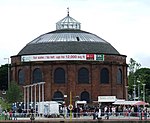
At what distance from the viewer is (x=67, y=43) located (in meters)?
127

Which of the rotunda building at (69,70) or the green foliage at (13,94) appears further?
the rotunda building at (69,70)

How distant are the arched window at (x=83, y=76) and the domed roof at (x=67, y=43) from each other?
3.74m

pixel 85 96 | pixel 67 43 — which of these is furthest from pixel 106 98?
pixel 67 43

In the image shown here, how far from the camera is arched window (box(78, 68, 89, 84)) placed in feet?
407

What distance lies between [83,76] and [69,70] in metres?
3.35

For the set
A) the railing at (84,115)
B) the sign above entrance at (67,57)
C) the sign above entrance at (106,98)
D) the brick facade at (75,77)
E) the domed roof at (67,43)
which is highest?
the domed roof at (67,43)

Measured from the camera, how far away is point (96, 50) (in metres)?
126

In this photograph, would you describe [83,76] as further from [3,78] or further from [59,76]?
[3,78]

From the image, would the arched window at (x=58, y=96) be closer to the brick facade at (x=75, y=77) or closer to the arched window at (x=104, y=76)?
the brick facade at (x=75, y=77)

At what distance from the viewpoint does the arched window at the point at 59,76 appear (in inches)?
4867

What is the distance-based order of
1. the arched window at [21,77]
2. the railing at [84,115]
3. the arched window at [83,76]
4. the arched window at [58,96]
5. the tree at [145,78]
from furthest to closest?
the tree at [145,78]
the arched window at [21,77]
the arched window at [83,76]
the arched window at [58,96]
the railing at [84,115]

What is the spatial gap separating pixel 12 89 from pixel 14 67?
17.9m

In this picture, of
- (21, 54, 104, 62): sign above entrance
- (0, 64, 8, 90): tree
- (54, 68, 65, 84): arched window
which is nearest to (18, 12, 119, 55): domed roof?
(21, 54, 104, 62): sign above entrance

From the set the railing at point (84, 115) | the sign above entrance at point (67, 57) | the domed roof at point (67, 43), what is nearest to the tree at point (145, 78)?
the domed roof at point (67, 43)
